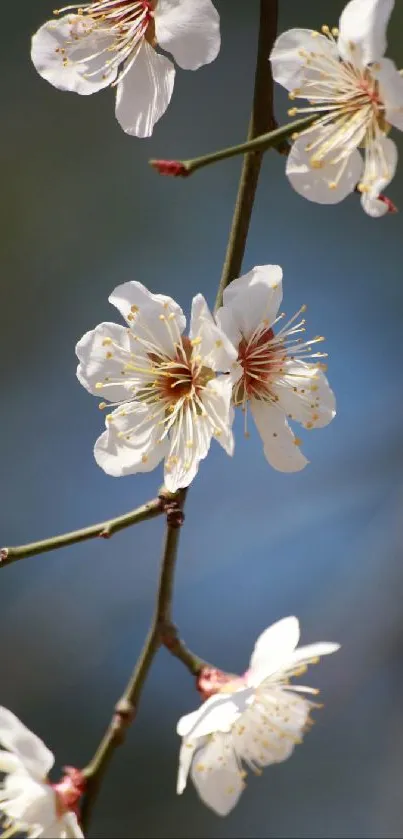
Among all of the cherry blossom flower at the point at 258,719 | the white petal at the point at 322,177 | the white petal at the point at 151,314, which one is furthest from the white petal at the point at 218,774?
the white petal at the point at 322,177

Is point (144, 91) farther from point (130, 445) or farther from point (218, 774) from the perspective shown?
point (218, 774)

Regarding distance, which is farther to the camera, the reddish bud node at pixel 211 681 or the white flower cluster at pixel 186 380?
the reddish bud node at pixel 211 681

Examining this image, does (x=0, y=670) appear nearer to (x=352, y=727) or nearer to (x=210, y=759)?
(x=352, y=727)

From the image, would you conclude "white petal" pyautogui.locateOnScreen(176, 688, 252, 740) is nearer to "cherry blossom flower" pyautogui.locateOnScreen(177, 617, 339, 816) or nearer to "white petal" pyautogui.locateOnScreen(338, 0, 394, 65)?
"cherry blossom flower" pyautogui.locateOnScreen(177, 617, 339, 816)

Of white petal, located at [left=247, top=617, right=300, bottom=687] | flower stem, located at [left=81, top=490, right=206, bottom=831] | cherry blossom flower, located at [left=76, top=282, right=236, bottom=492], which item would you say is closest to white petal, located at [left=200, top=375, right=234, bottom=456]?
cherry blossom flower, located at [left=76, top=282, right=236, bottom=492]

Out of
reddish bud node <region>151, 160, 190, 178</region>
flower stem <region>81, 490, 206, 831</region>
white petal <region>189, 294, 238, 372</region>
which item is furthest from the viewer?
flower stem <region>81, 490, 206, 831</region>

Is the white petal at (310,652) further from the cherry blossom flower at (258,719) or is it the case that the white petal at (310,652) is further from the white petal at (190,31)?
the white petal at (190,31)

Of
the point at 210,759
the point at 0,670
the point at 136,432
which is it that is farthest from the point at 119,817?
the point at 136,432
